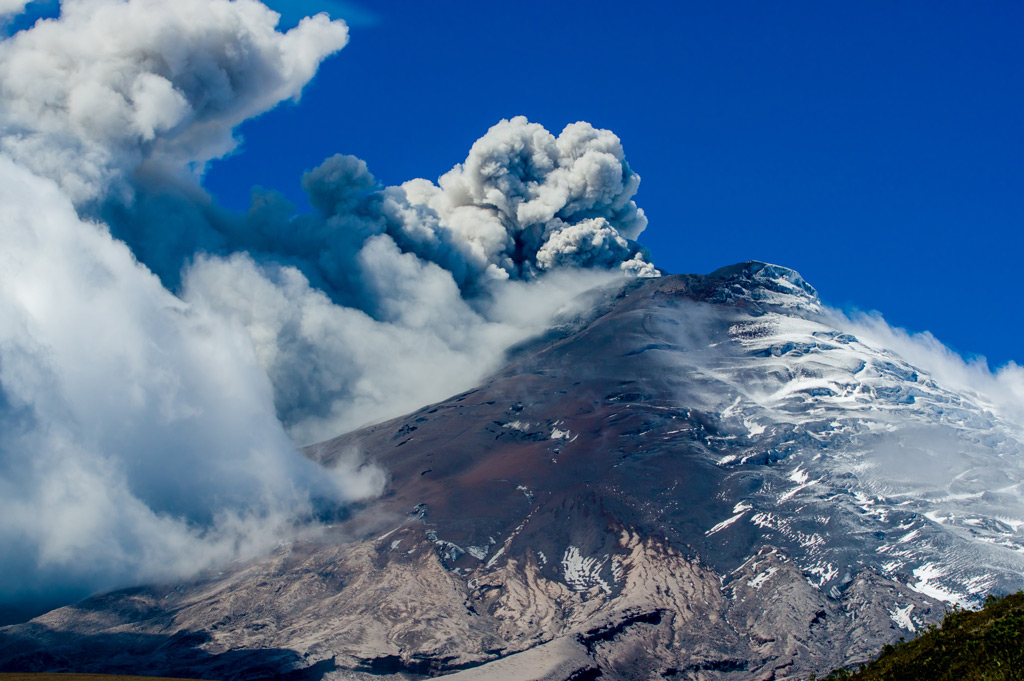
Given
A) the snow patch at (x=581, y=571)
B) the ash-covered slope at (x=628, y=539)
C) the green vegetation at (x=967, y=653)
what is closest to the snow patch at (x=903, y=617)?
the ash-covered slope at (x=628, y=539)

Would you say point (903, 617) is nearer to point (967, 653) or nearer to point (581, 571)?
point (581, 571)

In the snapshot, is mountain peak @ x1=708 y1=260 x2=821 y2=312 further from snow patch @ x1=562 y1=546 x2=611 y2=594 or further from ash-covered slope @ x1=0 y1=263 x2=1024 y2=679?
snow patch @ x1=562 y1=546 x2=611 y2=594

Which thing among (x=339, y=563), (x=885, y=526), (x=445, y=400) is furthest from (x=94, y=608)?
(x=885, y=526)

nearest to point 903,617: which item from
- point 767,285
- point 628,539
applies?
point 628,539

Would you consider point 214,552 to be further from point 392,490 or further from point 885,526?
point 885,526

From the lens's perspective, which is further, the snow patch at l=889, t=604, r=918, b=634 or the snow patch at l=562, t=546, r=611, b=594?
the snow patch at l=562, t=546, r=611, b=594

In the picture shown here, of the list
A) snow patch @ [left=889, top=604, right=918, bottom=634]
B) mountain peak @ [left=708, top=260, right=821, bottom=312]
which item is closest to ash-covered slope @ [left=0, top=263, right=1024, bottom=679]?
snow patch @ [left=889, top=604, right=918, bottom=634]
